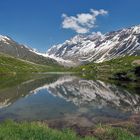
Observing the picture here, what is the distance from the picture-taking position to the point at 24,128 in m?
29.2

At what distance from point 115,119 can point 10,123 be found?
1764cm

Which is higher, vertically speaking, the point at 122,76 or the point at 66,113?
the point at 122,76

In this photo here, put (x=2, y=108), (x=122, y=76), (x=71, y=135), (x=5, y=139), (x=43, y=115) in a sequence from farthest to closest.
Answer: (x=122, y=76) → (x=2, y=108) → (x=43, y=115) → (x=71, y=135) → (x=5, y=139)

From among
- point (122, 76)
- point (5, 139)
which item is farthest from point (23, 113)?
point (122, 76)

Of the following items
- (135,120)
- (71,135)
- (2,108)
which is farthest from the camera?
(2,108)

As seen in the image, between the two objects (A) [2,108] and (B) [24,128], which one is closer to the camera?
(B) [24,128]

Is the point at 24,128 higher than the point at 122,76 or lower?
lower

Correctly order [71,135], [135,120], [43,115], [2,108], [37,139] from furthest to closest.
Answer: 1. [2,108]
2. [43,115]
3. [135,120]
4. [71,135]
5. [37,139]

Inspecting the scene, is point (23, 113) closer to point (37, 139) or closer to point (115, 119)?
point (115, 119)

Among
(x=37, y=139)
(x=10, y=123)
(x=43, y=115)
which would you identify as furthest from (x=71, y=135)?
(x=43, y=115)

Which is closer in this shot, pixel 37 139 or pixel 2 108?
pixel 37 139

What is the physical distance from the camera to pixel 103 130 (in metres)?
33.4

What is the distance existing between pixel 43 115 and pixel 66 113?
13.9 feet

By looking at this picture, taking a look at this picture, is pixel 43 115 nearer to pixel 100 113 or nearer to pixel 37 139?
pixel 100 113
